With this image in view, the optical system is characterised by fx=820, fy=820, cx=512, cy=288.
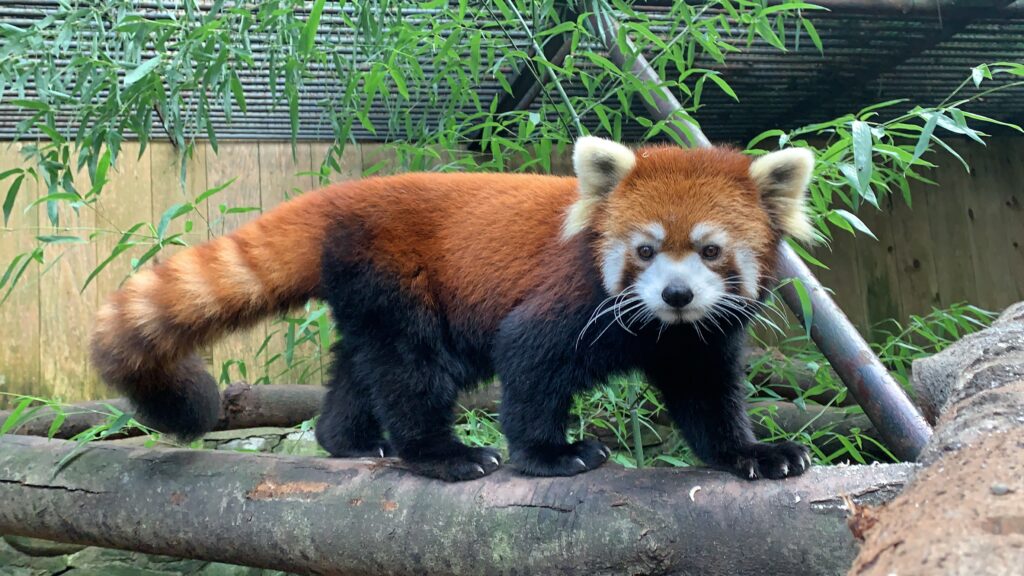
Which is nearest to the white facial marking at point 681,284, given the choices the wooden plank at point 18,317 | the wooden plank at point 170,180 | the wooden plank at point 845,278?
the wooden plank at point 170,180

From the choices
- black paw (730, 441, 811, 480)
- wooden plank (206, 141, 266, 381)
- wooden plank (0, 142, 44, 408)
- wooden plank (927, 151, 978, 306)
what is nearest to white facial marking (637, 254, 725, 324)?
black paw (730, 441, 811, 480)

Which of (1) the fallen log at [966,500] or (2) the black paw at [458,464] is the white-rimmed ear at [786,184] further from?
(2) the black paw at [458,464]

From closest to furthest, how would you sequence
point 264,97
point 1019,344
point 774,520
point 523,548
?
point 1019,344, point 774,520, point 523,548, point 264,97

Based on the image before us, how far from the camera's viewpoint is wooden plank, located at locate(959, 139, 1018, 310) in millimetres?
5359

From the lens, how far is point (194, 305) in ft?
7.87

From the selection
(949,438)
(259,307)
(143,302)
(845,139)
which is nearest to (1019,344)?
(949,438)

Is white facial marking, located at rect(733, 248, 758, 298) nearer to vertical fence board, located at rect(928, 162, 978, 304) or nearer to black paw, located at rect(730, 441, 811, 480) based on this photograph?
black paw, located at rect(730, 441, 811, 480)

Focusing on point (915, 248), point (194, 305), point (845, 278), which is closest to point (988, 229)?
point (915, 248)

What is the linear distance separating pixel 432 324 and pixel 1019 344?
1522 mm

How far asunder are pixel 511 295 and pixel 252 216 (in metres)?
2.70

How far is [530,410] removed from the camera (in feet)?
7.47

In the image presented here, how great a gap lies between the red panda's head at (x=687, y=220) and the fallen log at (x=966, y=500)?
0.68 m

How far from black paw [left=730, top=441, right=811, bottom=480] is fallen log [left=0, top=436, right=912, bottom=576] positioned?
0.15 feet

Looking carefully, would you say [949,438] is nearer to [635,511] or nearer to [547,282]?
[635,511]
